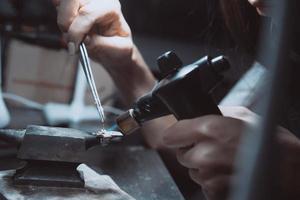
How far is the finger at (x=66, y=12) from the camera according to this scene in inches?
33.1

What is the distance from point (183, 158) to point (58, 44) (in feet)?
2.80

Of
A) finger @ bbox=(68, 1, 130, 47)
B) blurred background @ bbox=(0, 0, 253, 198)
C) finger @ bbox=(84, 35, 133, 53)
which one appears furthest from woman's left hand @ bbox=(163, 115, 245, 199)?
blurred background @ bbox=(0, 0, 253, 198)

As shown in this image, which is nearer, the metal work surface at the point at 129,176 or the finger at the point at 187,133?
the finger at the point at 187,133

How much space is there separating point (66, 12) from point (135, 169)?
1.13ft

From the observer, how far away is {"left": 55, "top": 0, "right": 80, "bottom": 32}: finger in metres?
0.84

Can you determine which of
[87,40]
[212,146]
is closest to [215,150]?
[212,146]

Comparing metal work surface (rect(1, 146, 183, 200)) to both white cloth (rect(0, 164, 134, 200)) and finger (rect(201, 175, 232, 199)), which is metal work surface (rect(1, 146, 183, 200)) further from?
finger (rect(201, 175, 232, 199))

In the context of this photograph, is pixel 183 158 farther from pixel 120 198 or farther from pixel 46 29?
pixel 46 29

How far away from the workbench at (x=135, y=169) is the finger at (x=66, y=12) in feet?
0.83

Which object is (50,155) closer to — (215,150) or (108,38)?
(215,150)

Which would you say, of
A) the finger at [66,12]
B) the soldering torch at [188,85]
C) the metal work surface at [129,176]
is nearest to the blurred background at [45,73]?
the metal work surface at [129,176]

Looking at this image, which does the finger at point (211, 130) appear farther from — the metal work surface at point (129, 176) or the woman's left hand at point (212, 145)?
the metal work surface at point (129, 176)

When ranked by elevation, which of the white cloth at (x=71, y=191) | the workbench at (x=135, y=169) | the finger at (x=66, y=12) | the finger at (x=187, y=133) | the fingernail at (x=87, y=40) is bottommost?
the workbench at (x=135, y=169)

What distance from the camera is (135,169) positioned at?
933 millimetres
